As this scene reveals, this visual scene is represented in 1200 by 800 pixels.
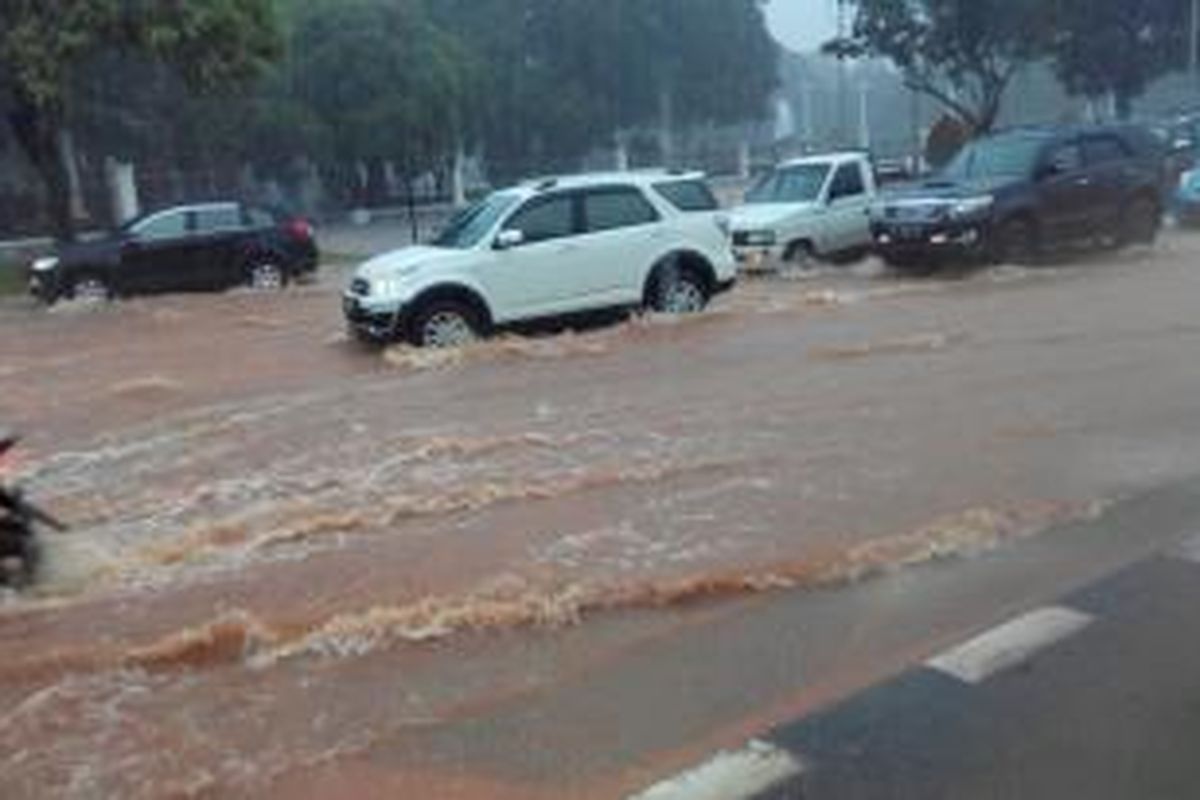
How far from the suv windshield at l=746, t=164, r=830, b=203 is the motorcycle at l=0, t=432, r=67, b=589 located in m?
18.3

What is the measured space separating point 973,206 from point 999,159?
4.02ft

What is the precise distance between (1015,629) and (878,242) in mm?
17278

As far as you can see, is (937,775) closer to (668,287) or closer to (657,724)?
(657,724)

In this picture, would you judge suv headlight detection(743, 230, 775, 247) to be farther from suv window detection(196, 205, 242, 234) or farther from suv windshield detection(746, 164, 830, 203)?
suv window detection(196, 205, 242, 234)

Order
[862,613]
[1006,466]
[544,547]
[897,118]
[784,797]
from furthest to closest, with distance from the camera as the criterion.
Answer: [897,118] < [1006,466] < [544,547] < [862,613] < [784,797]

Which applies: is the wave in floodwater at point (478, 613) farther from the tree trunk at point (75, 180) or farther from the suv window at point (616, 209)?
the tree trunk at point (75, 180)

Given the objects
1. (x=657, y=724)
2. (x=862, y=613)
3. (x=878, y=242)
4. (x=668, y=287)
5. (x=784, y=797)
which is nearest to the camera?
(x=784, y=797)

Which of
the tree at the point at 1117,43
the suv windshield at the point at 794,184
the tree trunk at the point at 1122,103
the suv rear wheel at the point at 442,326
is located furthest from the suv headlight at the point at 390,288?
the tree trunk at the point at 1122,103

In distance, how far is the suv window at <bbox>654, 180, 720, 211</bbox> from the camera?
19656 millimetres

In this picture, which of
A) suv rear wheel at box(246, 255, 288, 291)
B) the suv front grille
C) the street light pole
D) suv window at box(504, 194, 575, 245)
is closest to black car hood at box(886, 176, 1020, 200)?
the suv front grille

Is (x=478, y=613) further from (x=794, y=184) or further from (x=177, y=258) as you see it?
(x=177, y=258)

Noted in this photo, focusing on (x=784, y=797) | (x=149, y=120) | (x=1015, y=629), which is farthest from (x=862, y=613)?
(x=149, y=120)

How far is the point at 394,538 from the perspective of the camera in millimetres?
9797

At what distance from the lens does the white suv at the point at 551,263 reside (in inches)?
713
